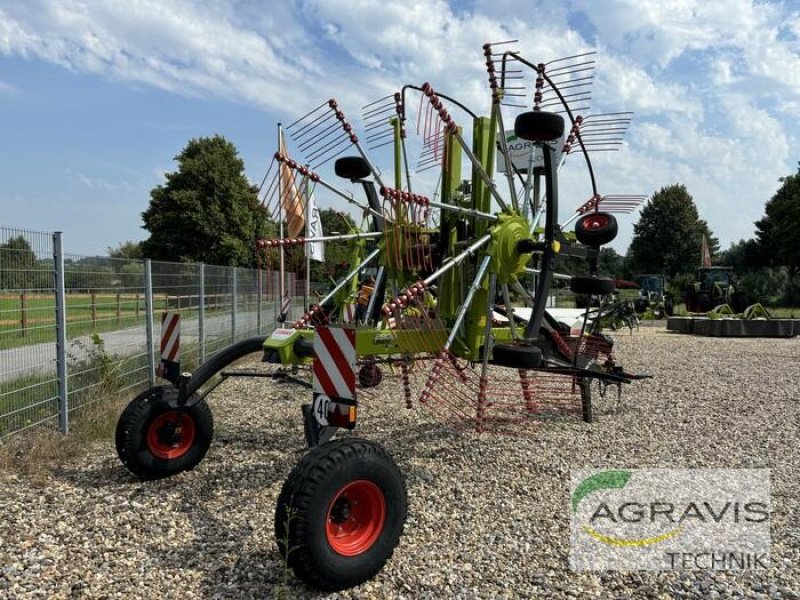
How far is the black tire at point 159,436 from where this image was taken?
432 centimetres

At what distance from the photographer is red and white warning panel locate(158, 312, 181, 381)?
470cm

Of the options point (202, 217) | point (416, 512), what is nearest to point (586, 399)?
point (416, 512)

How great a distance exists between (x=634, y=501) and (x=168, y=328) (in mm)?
3629

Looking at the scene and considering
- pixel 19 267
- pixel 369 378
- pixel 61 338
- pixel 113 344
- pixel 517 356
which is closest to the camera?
pixel 517 356

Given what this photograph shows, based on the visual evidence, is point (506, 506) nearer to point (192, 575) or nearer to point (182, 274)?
point (192, 575)

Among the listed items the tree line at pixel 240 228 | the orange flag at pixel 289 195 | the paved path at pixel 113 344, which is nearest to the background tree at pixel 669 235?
the tree line at pixel 240 228

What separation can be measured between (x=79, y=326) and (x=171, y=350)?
1923 millimetres

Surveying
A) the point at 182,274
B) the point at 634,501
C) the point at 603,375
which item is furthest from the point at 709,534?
the point at 182,274

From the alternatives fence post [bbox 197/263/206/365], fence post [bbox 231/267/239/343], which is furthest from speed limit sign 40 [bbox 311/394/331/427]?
fence post [bbox 231/267/239/343]

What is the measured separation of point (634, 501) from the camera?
4301 mm

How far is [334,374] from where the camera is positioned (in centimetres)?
327

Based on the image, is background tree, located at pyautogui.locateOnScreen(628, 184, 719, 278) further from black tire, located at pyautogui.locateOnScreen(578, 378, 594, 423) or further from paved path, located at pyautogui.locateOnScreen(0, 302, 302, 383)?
black tire, located at pyautogui.locateOnScreen(578, 378, 594, 423)

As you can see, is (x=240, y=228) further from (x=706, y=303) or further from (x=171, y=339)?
(x=171, y=339)

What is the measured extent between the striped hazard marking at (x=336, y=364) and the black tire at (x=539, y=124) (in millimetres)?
1770
